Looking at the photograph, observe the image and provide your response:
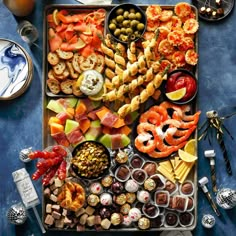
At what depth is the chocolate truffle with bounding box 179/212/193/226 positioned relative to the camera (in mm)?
4262

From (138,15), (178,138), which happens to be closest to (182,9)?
(138,15)

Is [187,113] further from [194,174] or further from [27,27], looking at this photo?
[27,27]

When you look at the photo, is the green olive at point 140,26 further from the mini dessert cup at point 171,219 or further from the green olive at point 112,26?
the mini dessert cup at point 171,219

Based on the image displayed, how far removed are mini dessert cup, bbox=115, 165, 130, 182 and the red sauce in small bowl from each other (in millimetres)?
543

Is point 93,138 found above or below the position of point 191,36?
below

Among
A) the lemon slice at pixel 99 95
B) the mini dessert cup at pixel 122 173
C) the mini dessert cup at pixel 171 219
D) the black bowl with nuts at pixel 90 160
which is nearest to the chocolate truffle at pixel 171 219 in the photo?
the mini dessert cup at pixel 171 219

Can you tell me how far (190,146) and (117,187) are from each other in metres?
0.52

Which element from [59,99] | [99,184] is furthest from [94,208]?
[59,99]

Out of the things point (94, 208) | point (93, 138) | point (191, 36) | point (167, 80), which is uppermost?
point (191, 36)

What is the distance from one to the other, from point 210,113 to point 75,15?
105cm

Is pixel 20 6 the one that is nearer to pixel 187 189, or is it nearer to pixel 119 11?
pixel 119 11

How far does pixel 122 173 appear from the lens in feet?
14.0

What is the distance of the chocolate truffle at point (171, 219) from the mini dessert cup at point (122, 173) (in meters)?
0.34

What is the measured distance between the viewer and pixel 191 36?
4.33 meters
